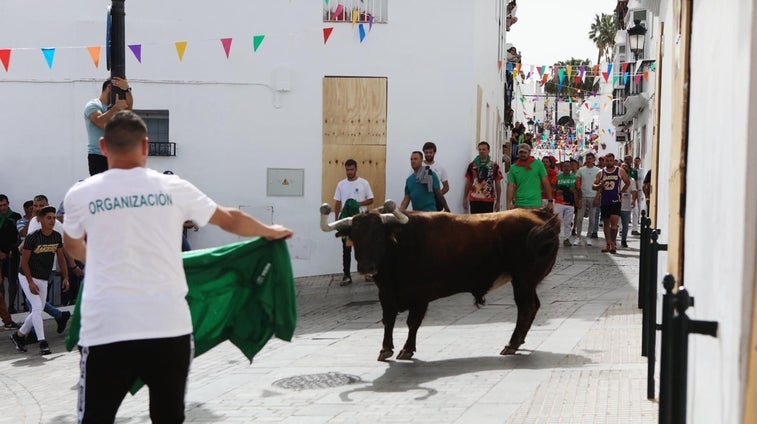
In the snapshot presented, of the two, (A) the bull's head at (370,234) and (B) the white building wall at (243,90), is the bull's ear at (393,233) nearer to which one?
(A) the bull's head at (370,234)

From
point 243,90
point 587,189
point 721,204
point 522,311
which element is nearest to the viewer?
point 721,204

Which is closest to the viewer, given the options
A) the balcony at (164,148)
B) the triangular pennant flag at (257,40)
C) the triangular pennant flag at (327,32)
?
the triangular pennant flag at (257,40)

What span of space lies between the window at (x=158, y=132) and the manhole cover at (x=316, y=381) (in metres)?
9.57

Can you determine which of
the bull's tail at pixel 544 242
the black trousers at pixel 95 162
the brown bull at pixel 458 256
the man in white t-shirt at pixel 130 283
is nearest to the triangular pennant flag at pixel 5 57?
the black trousers at pixel 95 162

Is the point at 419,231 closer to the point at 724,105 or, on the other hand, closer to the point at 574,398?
the point at 574,398

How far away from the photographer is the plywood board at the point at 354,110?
17688 mm

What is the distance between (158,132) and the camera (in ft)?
60.2

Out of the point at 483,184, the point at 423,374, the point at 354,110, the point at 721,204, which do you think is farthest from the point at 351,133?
the point at 721,204

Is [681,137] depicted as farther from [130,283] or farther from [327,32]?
[327,32]

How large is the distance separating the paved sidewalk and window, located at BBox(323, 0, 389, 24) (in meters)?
5.77

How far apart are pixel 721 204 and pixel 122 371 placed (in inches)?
99.6

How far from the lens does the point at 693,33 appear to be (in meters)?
5.54

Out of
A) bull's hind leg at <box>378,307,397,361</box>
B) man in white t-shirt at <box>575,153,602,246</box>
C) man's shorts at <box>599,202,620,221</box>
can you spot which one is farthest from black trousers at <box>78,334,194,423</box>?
man in white t-shirt at <box>575,153,602,246</box>

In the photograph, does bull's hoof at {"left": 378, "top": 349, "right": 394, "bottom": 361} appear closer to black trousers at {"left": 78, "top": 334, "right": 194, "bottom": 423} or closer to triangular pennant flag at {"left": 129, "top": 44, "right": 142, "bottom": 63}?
black trousers at {"left": 78, "top": 334, "right": 194, "bottom": 423}
